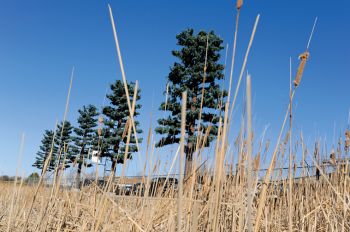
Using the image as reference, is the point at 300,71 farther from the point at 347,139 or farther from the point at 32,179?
the point at 32,179

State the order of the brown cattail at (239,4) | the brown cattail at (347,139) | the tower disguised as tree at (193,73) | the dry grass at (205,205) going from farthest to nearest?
the tower disguised as tree at (193,73)
the brown cattail at (347,139)
the dry grass at (205,205)
the brown cattail at (239,4)

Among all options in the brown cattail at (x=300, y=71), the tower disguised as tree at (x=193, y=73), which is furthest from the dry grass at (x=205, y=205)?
the tower disguised as tree at (x=193, y=73)

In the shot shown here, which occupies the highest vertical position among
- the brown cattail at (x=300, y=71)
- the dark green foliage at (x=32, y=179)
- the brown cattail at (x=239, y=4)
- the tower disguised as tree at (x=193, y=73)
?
the tower disguised as tree at (x=193, y=73)

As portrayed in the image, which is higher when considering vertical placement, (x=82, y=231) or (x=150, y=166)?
(x=150, y=166)

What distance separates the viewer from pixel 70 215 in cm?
197

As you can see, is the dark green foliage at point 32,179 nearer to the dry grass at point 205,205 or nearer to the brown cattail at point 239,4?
the dry grass at point 205,205

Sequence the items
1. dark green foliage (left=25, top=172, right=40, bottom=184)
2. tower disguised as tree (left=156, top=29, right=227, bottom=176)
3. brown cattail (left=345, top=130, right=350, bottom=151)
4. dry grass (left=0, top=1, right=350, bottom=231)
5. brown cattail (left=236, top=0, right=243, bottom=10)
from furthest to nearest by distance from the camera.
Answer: tower disguised as tree (left=156, top=29, right=227, bottom=176) → dark green foliage (left=25, top=172, right=40, bottom=184) → brown cattail (left=345, top=130, right=350, bottom=151) → dry grass (left=0, top=1, right=350, bottom=231) → brown cattail (left=236, top=0, right=243, bottom=10)

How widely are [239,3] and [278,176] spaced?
6.03 feet

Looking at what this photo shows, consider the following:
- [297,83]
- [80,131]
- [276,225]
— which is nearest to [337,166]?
[276,225]

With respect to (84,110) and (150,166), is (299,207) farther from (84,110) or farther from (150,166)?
(84,110)

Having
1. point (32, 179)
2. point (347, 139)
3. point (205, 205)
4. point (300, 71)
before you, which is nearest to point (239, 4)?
point (300, 71)

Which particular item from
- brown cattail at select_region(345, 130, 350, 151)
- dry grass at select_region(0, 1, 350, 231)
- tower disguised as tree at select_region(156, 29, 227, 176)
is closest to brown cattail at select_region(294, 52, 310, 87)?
dry grass at select_region(0, 1, 350, 231)

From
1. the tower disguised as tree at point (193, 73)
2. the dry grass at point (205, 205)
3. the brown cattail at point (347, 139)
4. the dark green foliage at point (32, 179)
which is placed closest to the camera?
the dry grass at point (205, 205)

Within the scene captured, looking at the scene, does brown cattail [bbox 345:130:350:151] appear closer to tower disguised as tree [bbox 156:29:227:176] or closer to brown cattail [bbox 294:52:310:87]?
brown cattail [bbox 294:52:310:87]
